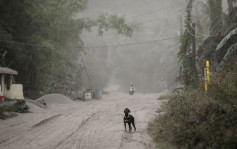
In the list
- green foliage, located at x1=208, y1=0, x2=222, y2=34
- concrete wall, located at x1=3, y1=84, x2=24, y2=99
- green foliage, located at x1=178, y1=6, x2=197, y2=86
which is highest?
green foliage, located at x1=208, y1=0, x2=222, y2=34

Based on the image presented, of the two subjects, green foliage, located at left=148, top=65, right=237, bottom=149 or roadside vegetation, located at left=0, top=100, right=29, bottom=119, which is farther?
roadside vegetation, located at left=0, top=100, right=29, bottom=119

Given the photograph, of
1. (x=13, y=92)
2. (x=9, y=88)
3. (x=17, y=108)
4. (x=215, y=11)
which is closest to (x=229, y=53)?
(x=215, y=11)

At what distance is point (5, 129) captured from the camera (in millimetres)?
10930

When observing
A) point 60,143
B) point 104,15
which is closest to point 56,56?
point 104,15

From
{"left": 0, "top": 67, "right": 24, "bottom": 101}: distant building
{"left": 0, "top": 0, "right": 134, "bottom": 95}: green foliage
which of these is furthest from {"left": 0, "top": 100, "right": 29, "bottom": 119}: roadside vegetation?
{"left": 0, "top": 0, "right": 134, "bottom": 95}: green foliage

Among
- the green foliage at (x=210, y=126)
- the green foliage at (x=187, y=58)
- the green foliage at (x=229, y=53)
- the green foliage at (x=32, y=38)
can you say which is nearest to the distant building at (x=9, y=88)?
the green foliage at (x=32, y=38)

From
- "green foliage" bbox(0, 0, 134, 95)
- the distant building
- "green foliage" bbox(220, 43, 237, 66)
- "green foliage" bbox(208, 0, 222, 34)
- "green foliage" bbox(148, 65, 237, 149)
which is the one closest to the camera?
"green foliage" bbox(148, 65, 237, 149)

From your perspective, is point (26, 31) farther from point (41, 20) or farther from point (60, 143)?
point (60, 143)

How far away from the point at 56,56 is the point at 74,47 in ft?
37.8

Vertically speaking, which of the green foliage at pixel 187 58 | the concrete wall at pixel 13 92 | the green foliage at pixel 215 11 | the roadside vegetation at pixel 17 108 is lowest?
the roadside vegetation at pixel 17 108

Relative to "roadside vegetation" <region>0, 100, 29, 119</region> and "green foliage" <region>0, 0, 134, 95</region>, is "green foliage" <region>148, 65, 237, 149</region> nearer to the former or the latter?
"roadside vegetation" <region>0, 100, 29, 119</region>

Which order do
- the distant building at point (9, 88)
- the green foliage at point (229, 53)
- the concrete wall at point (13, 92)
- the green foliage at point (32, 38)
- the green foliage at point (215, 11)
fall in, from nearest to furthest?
the green foliage at point (229, 53) → the distant building at point (9, 88) → the concrete wall at point (13, 92) → the green foliage at point (215, 11) → the green foliage at point (32, 38)

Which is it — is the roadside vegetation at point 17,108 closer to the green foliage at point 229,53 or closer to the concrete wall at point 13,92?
the concrete wall at point 13,92

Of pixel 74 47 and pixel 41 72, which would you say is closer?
pixel 41 72
